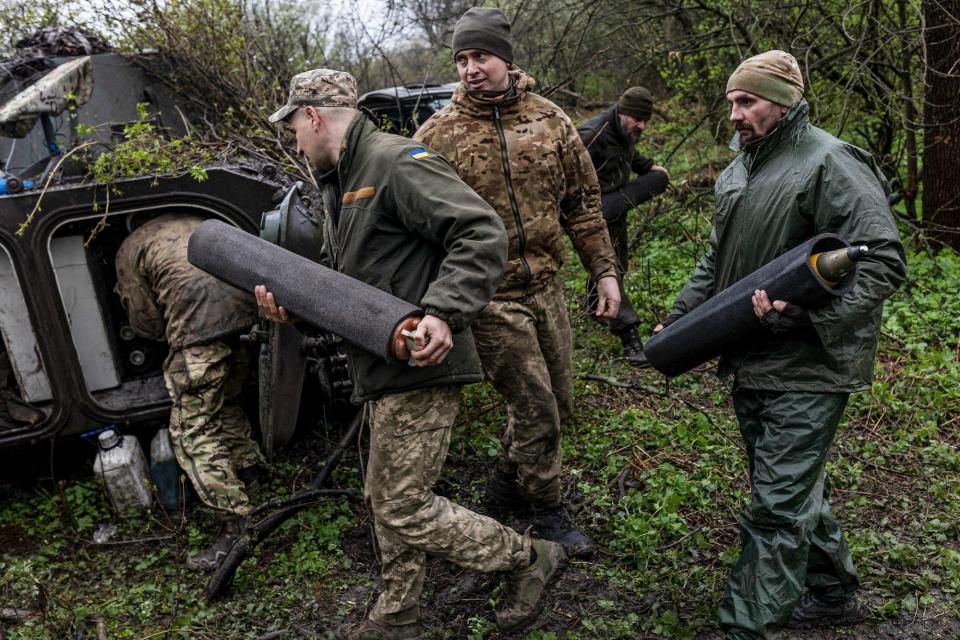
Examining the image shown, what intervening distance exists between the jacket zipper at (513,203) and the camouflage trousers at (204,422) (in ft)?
5.62

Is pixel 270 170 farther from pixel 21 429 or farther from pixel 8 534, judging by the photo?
pixel 8 534

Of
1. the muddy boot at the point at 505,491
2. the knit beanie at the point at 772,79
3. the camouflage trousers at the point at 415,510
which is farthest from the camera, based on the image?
the muddy boot at the point at 505,491

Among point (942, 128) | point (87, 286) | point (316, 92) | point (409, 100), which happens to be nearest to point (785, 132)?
point (316, 92)

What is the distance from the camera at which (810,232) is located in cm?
286

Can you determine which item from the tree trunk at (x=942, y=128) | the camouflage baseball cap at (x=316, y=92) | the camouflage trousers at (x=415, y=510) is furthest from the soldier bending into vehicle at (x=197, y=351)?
the tree trunk at (x=942, y=128)

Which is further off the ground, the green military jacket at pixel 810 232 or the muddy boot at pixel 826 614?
the green military jacket at pixel 810 232

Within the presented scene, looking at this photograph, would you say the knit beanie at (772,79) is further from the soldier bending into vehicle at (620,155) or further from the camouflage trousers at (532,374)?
the soldier bending into vehicle at (620,155)

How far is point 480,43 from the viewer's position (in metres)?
3.36

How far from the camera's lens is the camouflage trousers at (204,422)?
4141 mm

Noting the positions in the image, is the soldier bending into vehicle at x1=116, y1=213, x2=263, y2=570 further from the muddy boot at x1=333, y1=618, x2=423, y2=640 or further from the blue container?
the muddy boot at x1=333, y1=618, x2=423, y2=640

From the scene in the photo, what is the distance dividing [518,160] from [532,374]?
2.92ft

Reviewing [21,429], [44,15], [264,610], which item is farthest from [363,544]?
[44,15]

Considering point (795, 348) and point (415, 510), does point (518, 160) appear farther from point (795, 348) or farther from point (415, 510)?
point (415, 510)

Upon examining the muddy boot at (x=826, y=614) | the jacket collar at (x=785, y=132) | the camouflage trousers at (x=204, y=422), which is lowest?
the muddy boot at (x=826, y=614)
